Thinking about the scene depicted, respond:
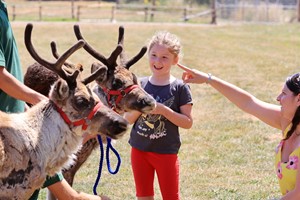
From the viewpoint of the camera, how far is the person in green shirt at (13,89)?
5.20m

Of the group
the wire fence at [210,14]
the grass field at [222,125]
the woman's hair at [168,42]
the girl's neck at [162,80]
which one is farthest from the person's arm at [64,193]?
the wire fence at [210,14]

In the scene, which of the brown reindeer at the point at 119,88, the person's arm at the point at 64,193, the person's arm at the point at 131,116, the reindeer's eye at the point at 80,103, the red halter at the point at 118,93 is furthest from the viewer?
the person's arm at the point at 131,116

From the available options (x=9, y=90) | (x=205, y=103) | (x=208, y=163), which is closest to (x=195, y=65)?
(x=205, y=103)

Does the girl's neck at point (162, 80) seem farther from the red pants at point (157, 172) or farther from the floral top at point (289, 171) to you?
the floral top at point (289, 171)

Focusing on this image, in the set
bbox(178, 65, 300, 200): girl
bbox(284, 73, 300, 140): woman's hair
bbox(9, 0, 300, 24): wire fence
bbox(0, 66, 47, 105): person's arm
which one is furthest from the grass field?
bbox(9, 0, 300, 24): wire fence

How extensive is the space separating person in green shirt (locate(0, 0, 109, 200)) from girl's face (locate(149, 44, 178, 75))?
1315 mm

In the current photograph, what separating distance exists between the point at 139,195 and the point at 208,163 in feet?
11.5

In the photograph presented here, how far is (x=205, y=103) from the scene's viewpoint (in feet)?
49.6

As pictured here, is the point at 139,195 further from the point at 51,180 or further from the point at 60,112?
the point at 60,112

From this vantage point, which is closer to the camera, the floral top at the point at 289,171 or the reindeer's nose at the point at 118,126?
the reindeer's nose at the point at 118,126

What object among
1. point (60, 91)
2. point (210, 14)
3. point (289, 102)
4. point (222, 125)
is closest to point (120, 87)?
point (60, 91)

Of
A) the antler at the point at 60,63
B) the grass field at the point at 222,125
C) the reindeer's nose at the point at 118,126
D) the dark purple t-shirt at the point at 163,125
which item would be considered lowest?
the grass field at the point at 222,125

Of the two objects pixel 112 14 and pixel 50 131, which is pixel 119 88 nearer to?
pixel 50 131

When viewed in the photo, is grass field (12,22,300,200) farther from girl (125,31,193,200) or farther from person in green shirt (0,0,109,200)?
person in green shirt (0,0,109,200)
